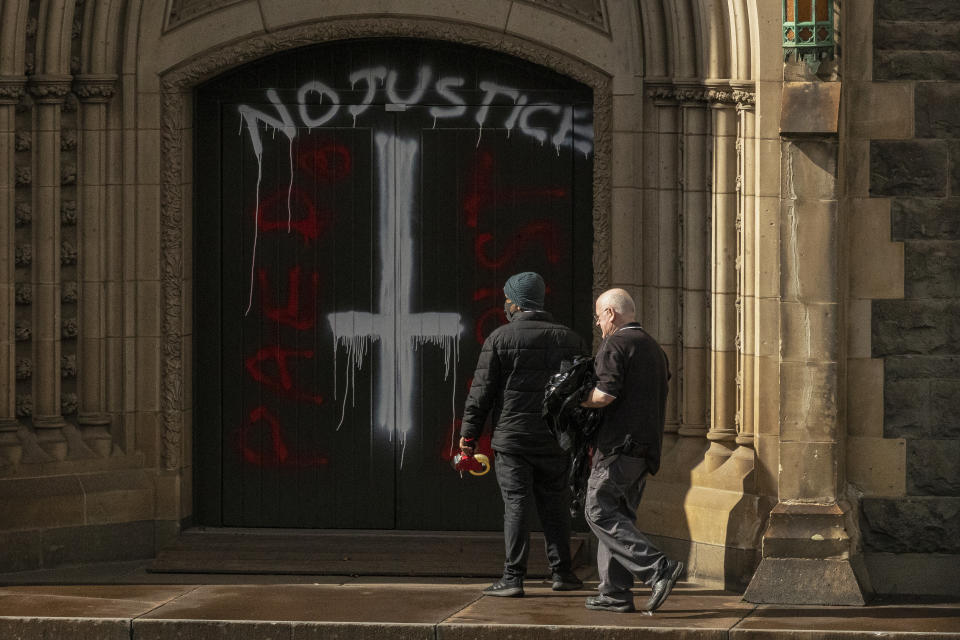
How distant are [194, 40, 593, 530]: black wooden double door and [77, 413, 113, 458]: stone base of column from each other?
60cm

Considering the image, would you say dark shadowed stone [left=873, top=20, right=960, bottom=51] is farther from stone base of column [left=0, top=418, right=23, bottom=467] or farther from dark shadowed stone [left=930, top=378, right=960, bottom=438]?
stone base of column [left=0, top=418, right=23, bottom=467]

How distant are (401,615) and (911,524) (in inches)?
118

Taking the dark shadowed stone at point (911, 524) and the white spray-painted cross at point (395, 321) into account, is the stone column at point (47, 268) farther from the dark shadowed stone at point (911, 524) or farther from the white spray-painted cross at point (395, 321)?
the dark shadowed stone at point (911, 524)

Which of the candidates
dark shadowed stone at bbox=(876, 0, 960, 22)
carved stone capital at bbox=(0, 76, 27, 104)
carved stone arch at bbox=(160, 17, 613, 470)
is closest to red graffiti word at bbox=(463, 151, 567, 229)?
carved stone arch at bbox=(160, 17, 613, 470)

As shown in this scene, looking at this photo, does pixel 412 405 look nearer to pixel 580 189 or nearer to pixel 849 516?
pixel 580 189

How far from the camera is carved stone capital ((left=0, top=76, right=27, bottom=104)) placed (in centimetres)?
1143

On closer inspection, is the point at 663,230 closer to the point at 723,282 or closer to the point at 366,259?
the point at 723,282

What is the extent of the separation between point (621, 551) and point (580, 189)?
9.34 feet

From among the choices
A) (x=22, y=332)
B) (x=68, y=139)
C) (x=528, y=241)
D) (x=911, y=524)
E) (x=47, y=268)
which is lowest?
(x=911, y=524)

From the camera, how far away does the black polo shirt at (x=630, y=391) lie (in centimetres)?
984

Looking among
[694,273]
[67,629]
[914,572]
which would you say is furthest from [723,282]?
[67,629]

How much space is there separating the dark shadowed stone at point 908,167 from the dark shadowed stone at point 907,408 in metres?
1.09

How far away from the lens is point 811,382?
34.8ft

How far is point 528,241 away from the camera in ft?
39.1
